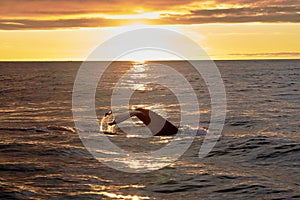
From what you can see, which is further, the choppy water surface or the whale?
the whale

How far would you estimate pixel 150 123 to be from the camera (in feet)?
92.2

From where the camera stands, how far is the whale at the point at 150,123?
26.3m

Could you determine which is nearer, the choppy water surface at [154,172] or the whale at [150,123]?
the choppy water surface at [154,172]

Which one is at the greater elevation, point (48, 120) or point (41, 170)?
point (48, 120)

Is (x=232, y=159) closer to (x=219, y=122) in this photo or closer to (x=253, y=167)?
(x=253, y=167)

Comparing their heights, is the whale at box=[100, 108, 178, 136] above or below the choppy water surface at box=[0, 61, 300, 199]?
above

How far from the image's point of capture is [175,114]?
36.7 meters

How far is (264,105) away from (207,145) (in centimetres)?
2182

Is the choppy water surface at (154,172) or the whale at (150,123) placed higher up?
the whale at (150,123)

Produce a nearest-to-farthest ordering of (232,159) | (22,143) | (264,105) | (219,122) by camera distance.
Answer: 1. (232,159)
2. (22,143)
3. (219,122)
4. (264,105)

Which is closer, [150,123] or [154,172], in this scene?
[154,172]

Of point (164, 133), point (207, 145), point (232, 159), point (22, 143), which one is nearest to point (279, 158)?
point (232, 159)

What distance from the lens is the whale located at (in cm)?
2631

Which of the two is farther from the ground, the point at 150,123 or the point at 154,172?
the point at 150,123
